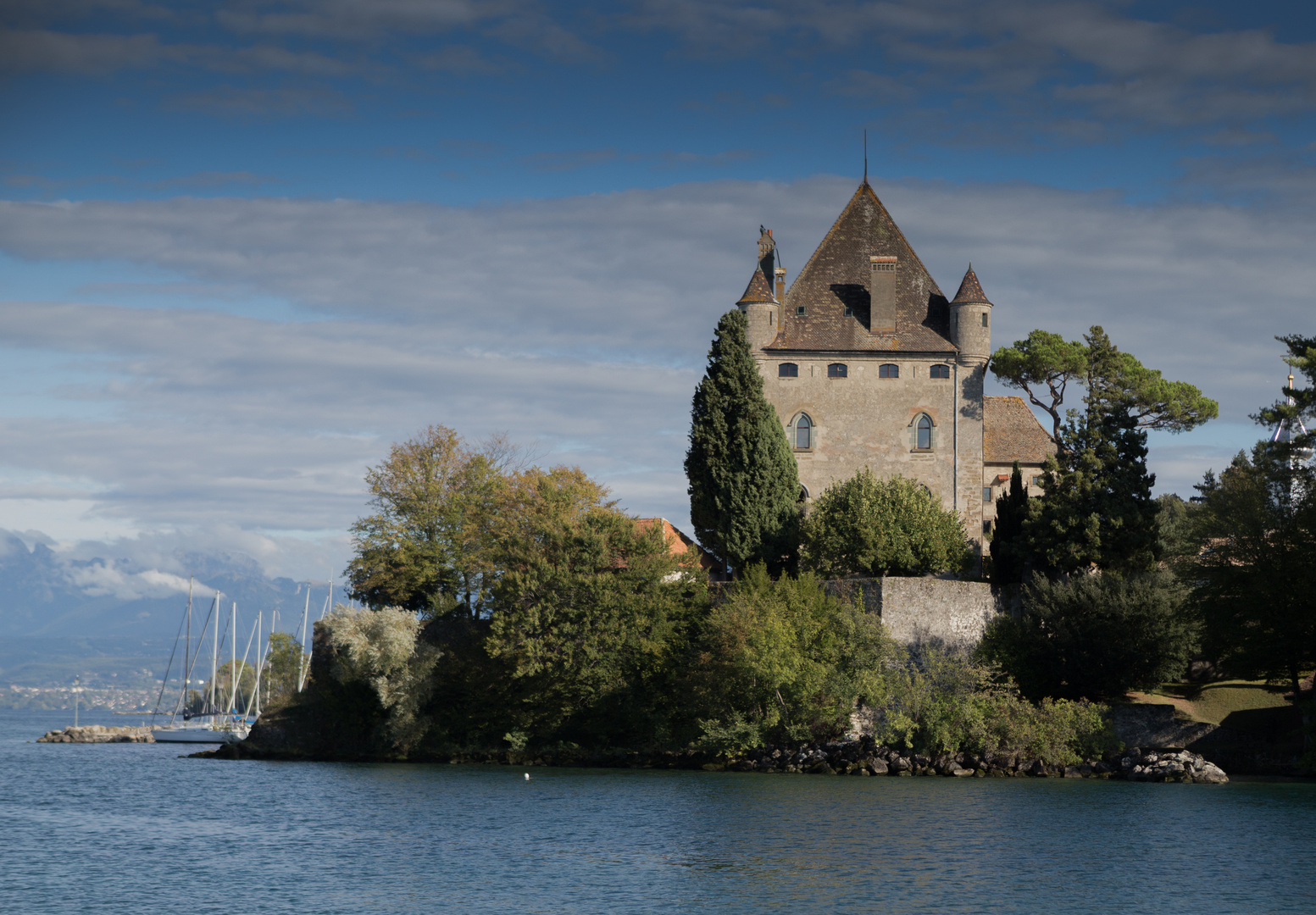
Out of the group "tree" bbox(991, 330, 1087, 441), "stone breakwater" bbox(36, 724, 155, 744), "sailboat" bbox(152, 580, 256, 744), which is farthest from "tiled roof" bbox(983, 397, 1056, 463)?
"stone breakwater" bbox(36, 724, 155, 744)

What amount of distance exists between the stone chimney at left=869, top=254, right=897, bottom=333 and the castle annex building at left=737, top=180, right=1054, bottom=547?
40 mm

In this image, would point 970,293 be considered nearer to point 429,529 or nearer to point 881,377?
point 881,377

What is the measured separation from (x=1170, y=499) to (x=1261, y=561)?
88.4 ft

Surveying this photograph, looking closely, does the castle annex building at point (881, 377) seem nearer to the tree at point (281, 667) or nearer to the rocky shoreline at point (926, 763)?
the rocky shoreline at point (926, 763)

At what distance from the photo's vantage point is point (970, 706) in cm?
4509

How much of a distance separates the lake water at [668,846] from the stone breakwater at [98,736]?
62.9 metres

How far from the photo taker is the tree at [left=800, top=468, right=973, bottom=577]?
49.8 m

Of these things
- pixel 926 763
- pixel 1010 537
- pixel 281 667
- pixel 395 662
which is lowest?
pixel 926 763

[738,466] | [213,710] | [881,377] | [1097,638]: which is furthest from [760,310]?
[213,710]

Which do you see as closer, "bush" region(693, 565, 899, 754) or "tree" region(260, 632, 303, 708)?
"bush" region(693, 565, 899, 754)

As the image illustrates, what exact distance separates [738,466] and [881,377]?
35.7 feet

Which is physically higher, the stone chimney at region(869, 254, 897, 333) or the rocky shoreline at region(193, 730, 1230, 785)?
the stone chimney at region(869, 254, 897, 333)

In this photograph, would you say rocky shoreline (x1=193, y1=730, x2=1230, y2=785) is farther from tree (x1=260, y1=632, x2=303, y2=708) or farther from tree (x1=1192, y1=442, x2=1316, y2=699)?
tree (x1=260, y1=632, x2=303, y2=708)

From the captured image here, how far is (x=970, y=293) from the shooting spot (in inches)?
2379
